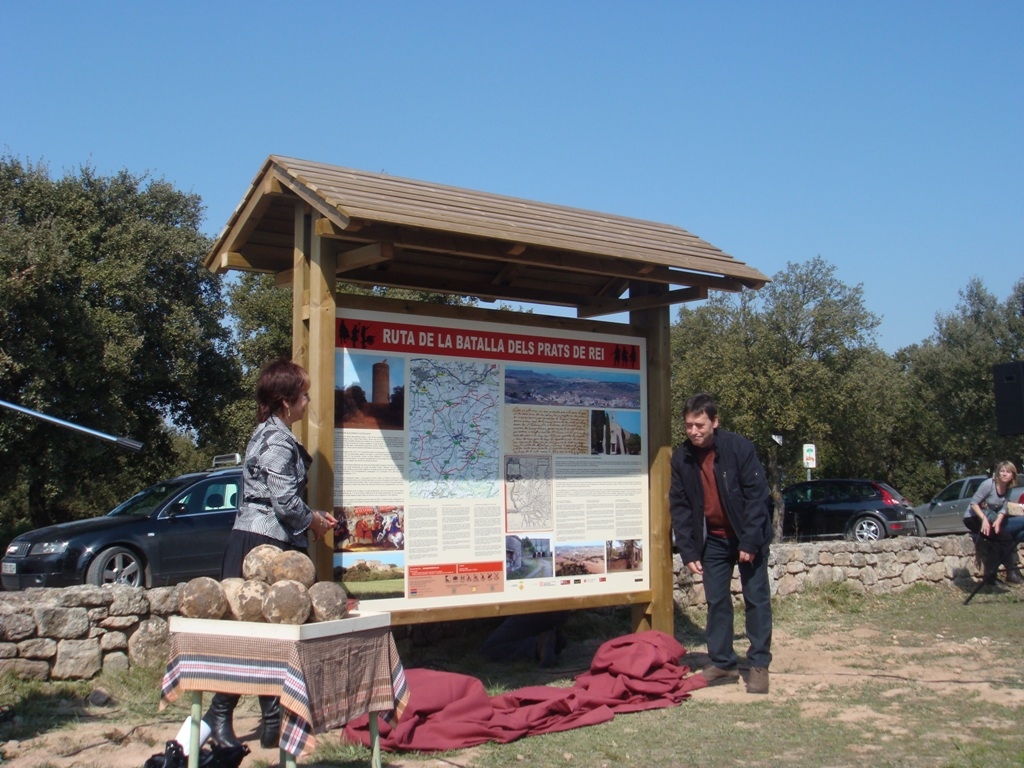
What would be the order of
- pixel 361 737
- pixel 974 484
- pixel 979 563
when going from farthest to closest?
pixel 974 484 < pixel 979 563 < pixel 361 737

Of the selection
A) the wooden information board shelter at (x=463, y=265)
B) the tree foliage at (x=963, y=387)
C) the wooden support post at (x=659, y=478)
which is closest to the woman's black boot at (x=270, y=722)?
the wooden information board shelter at (x=463, y=265)

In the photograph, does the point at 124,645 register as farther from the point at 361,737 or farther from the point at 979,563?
the point at 979,563

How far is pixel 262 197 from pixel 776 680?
4743mm

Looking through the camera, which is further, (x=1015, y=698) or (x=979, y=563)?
(x=979, y=563)

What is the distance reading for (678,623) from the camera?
9156mm

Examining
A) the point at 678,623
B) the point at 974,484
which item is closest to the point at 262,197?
the point at 678,623

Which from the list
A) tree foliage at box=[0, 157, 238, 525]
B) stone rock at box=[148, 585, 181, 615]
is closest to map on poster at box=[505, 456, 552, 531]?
stone rock at box=[148, 585, 181, 615]

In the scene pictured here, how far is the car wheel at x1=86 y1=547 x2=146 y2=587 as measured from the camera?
437 inches

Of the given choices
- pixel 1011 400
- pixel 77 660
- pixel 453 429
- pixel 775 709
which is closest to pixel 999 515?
pixel 1011 400

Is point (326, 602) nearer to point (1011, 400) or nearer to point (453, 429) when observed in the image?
point (453, 429)

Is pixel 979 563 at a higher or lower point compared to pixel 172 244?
lower

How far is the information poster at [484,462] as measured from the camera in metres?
6.07

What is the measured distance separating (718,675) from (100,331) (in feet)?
52.4

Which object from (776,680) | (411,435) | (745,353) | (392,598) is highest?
(745,353)
